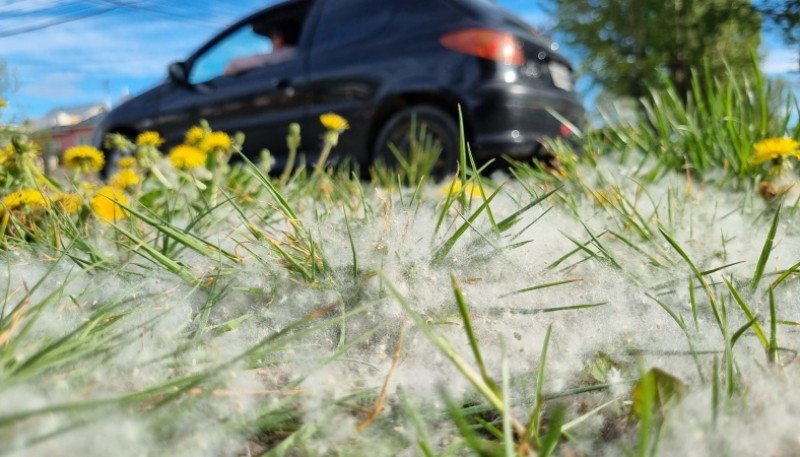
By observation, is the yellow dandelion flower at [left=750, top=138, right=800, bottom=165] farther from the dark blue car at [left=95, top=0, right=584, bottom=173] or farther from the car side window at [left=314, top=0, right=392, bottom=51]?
the car side window at [left=314, top=0, right=392, bottom=51]

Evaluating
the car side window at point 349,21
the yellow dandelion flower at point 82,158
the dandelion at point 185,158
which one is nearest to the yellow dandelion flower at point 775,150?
the dandelion at point 185,158

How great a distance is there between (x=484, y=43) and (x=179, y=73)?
255 cm

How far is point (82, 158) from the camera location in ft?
5.93

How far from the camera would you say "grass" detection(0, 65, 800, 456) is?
57 cm

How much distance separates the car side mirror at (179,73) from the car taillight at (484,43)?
7.56 ft

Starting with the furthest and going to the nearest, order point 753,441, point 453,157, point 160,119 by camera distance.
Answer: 1. point 160,119
2. point 453,157
3. point 753,441

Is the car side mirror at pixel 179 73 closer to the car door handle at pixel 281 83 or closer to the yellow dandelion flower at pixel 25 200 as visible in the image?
the car door handle at pixel 281 83

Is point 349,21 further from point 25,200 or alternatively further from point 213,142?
point 25,200

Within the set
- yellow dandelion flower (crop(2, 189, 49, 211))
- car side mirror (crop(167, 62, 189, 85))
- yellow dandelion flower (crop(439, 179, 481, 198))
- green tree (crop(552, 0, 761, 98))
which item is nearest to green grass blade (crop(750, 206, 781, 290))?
yellow dandelion flower (crop(439, 179, 481, 198))

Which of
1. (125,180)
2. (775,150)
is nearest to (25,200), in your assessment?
(125,180)

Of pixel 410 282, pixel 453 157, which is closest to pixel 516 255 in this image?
pixel 410 282

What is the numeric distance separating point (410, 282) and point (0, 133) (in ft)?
4.49

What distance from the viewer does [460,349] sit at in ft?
2.63

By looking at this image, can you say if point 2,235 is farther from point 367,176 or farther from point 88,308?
point 367,176
